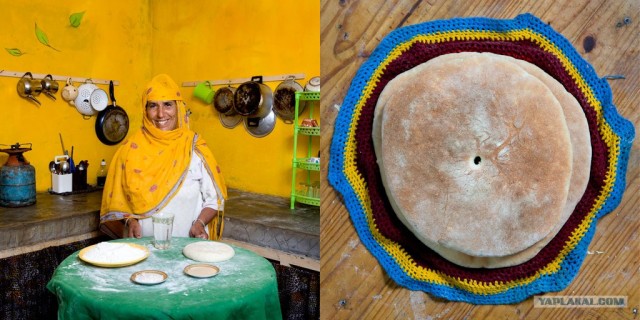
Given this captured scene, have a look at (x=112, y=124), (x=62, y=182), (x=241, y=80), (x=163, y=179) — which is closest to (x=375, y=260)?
(x=163, y=179)

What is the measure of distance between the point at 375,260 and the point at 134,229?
78.0 inches

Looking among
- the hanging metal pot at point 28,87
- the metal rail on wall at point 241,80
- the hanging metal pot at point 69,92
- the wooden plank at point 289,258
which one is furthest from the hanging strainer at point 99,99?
the wooden plank at point 289,258

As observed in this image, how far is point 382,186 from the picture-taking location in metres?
0.69

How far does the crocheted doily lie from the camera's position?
63 centimetres

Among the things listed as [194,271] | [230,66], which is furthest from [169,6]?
[194,271]

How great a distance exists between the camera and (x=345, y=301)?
0.74m

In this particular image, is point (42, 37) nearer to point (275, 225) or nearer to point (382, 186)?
point (275, 225)

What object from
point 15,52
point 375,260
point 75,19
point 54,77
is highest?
point 75,19

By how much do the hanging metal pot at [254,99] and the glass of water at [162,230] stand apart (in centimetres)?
194

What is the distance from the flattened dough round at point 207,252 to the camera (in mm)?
1836

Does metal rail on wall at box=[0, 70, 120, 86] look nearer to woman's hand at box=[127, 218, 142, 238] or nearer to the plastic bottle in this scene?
the plastic bottle

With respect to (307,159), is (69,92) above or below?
above

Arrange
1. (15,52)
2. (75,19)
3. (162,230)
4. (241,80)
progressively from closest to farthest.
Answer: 1. (162,230)
2. (15,52)
3. (75,19)
4. (241,80)

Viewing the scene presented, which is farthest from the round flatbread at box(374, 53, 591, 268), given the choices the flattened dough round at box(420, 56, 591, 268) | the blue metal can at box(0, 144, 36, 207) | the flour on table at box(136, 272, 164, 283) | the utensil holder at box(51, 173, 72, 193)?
the utensil holder at box(51, 173, 72, 193)
